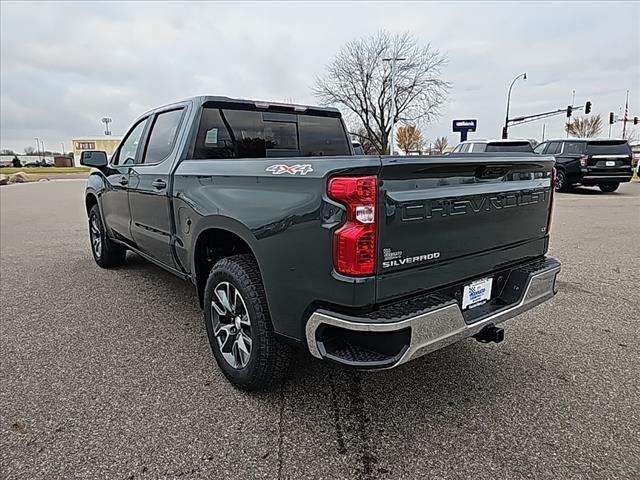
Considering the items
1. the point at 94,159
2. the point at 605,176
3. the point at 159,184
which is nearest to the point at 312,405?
the point at 159,184

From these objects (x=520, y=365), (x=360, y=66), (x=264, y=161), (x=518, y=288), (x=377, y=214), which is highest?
(x=360, y=66)

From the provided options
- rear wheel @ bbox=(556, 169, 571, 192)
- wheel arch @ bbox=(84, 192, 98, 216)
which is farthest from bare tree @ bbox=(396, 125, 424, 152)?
wheel arch @ bbox=(84, 192, 98, 216)

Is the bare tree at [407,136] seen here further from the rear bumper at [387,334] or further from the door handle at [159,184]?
the rear bumper at [387,334]

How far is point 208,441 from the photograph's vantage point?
2389mm

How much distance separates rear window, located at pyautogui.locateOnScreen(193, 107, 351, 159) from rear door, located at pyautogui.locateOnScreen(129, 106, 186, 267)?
0.27 meters

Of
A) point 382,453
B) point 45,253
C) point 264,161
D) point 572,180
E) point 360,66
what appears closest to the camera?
point 382,453

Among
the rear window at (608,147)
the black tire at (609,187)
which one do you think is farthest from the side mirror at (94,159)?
the black tire at (609,187)

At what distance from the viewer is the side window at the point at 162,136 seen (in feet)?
12.5

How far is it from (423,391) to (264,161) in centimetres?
166

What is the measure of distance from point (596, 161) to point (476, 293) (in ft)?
47.5

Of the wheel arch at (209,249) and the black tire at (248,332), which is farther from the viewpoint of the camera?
the wheel arch at (209,249)

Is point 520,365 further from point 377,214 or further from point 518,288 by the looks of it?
point 377,214

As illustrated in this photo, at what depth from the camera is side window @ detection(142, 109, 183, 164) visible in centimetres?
382

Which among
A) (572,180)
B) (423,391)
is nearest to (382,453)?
(423,391)
